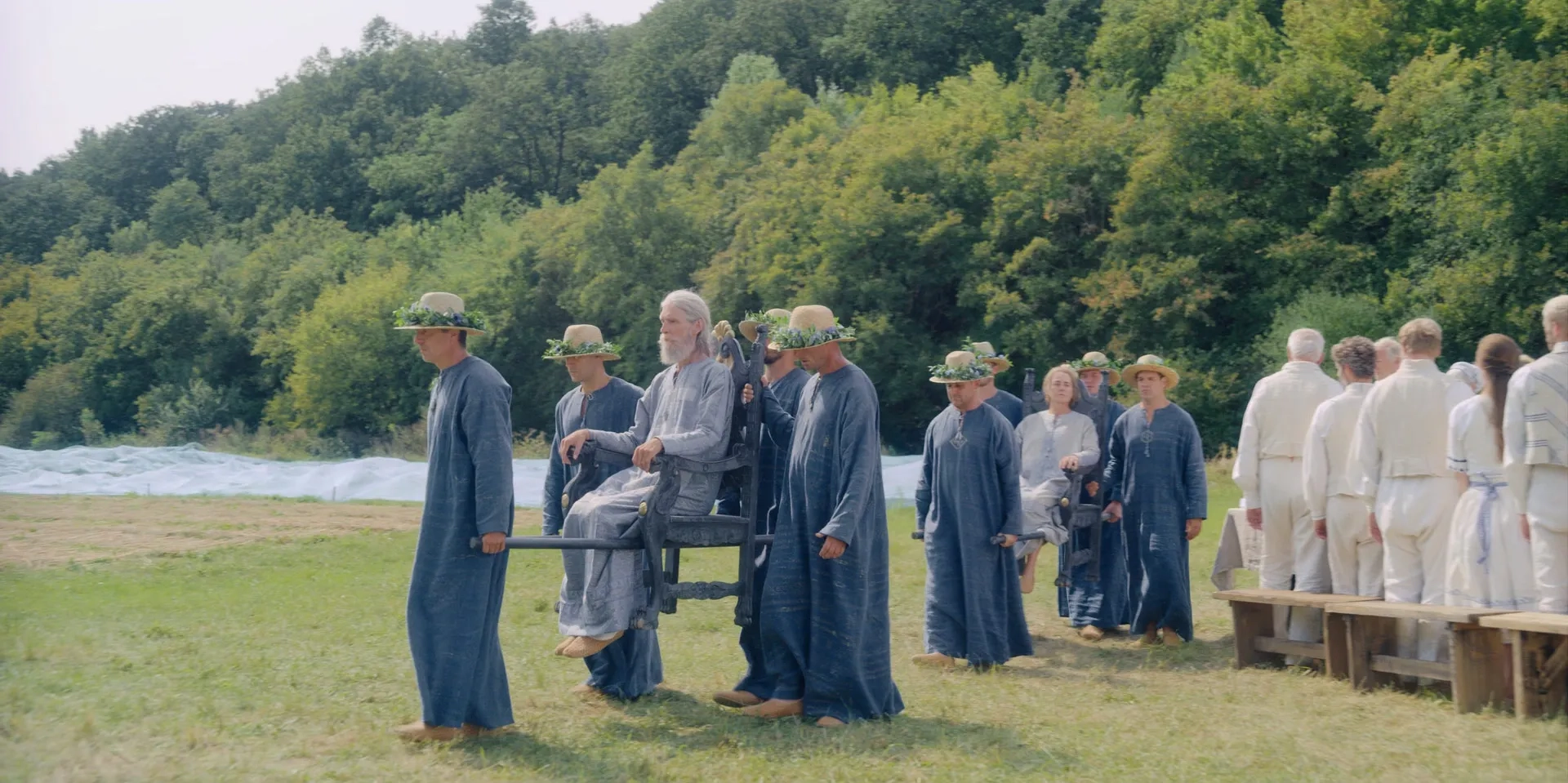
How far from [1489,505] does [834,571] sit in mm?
3690

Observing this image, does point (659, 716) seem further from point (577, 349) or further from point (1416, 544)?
point (1416, 544)

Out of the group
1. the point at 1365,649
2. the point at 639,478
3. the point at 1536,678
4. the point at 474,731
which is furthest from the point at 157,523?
the point at 1536,678

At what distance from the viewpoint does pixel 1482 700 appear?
298 inches

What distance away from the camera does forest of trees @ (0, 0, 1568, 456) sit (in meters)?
31.6

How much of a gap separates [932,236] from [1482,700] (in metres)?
31.2

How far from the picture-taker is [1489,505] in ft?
26.1

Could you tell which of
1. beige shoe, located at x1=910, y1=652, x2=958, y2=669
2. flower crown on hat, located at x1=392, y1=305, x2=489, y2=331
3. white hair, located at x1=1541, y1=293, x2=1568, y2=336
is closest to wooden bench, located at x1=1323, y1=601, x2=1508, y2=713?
white hair, located at x1=1541, y1=293, x2=1568, y2=336

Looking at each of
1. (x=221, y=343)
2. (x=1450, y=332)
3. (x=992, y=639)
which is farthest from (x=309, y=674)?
(x=221, y=343)

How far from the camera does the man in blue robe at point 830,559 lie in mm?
7379

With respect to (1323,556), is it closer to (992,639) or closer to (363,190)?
(992,639)

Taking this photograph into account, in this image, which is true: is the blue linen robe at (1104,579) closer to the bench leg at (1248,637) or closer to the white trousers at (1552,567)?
the bench leg at (1248,637)

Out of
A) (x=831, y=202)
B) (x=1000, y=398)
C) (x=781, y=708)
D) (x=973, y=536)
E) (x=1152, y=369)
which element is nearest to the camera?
(x=781, y=708)

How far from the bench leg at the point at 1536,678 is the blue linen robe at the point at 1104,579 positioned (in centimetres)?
393

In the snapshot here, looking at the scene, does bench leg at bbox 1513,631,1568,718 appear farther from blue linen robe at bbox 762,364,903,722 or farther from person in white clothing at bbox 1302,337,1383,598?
blue linen robe at bbox 762,364,903,722
